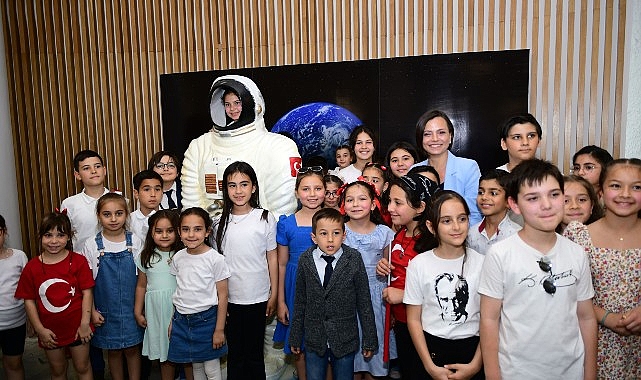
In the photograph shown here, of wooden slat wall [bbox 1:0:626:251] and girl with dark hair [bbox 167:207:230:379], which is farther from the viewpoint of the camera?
wooden slat wall [bbox 1:0:626:251]

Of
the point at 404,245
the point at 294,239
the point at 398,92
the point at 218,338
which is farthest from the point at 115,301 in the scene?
the point at 398,92

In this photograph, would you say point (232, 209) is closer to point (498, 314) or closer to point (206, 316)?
point (206, 316)

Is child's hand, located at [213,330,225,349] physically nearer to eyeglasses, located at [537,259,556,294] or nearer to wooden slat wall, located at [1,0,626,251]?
eyeglasses, located at [537,259,556,294]

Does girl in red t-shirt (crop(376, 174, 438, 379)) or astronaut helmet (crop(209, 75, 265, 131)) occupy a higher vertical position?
astronaut helmet (crop(209, 75, 265, 131))

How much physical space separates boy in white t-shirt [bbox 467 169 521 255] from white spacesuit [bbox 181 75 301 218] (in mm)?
1265

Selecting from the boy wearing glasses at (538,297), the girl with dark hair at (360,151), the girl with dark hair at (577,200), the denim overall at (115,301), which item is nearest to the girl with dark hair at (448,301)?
the boy wearing glasses at (538,297)

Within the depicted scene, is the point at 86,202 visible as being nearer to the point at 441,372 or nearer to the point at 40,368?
the point at 40,368

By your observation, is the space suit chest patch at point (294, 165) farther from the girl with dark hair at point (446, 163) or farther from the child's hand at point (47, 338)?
the child's hand at point (47, 338)

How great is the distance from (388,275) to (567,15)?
8.77 feet

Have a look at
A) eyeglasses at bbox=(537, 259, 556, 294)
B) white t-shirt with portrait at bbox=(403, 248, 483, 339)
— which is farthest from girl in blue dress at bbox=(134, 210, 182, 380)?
eyeglasses at bbox=(537, 259, 556, 294)

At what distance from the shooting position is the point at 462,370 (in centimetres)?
203

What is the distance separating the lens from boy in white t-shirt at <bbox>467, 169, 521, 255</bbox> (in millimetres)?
2488

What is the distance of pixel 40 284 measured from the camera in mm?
2771

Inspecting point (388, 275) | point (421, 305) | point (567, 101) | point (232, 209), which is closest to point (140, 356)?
point (232, 209)
